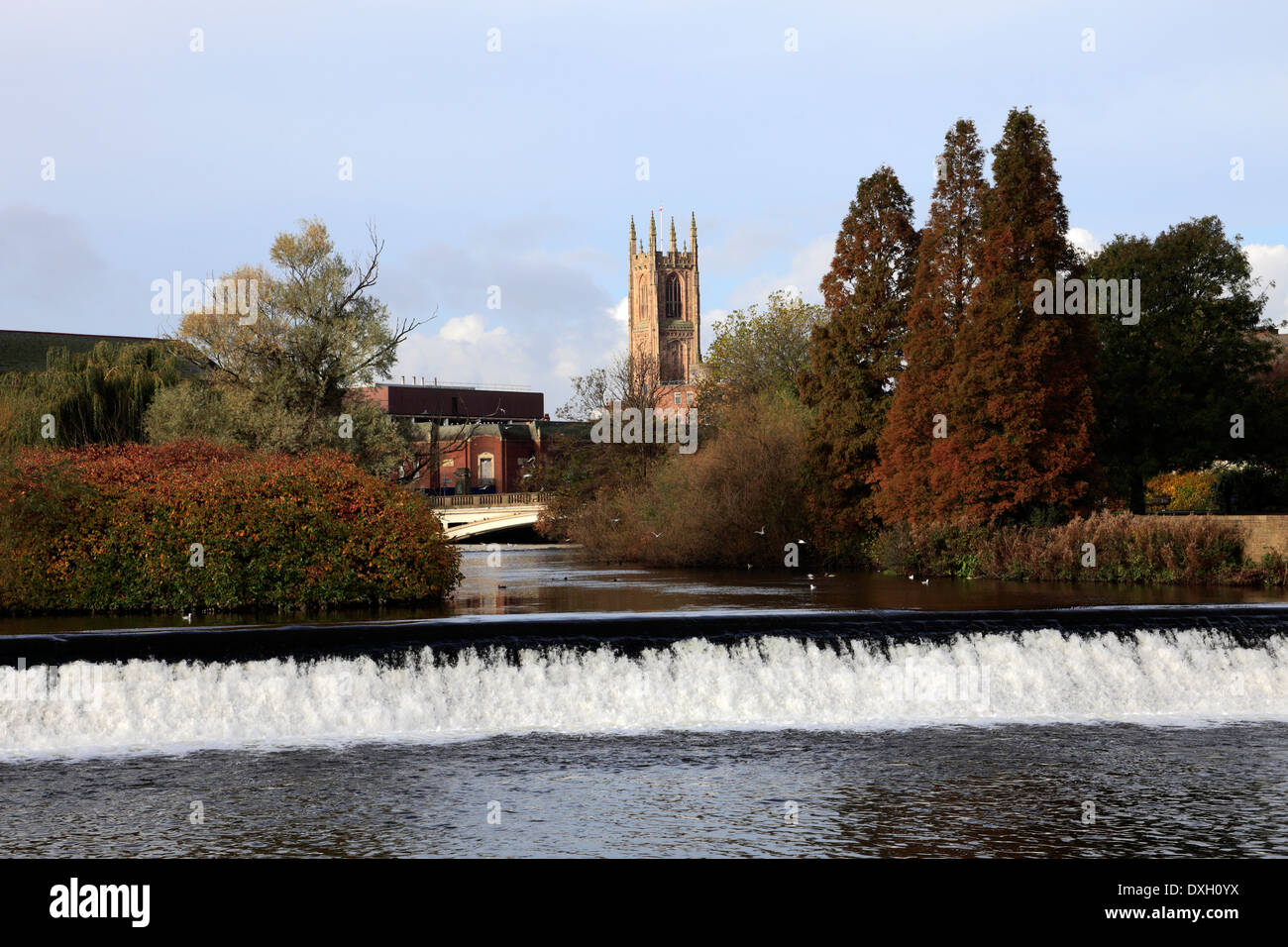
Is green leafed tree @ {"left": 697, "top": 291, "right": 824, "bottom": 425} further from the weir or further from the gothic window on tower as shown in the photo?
the gothic window on tower

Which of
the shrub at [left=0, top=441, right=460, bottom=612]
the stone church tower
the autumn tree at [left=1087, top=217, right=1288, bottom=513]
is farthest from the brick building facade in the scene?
the shrub at [left=0, top=441, right=460, bottom=612]

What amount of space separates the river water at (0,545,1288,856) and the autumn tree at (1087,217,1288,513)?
73.7 ft

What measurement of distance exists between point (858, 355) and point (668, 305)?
15034 cm

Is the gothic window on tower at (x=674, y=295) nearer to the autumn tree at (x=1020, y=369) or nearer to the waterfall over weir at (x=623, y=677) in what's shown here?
the autumn tree at (x=1020, y=369)

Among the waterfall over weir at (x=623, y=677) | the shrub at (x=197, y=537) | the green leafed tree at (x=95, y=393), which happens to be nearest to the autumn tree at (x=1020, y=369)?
the waterfall over weir at (x=623, y=677)

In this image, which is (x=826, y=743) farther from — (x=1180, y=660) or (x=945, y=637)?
(x=1180, y=660)

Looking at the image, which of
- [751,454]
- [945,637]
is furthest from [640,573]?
[945,637]

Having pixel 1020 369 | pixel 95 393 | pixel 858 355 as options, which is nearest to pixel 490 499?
pixel 95 393

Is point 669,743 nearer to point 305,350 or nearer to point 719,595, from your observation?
point 719,595

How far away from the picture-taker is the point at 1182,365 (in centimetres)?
4091

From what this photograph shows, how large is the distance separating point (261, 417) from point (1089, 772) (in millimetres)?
26938

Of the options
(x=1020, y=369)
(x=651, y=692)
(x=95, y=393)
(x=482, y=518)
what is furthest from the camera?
(x=482, y=518)

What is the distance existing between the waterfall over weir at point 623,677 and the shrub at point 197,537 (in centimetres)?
601
